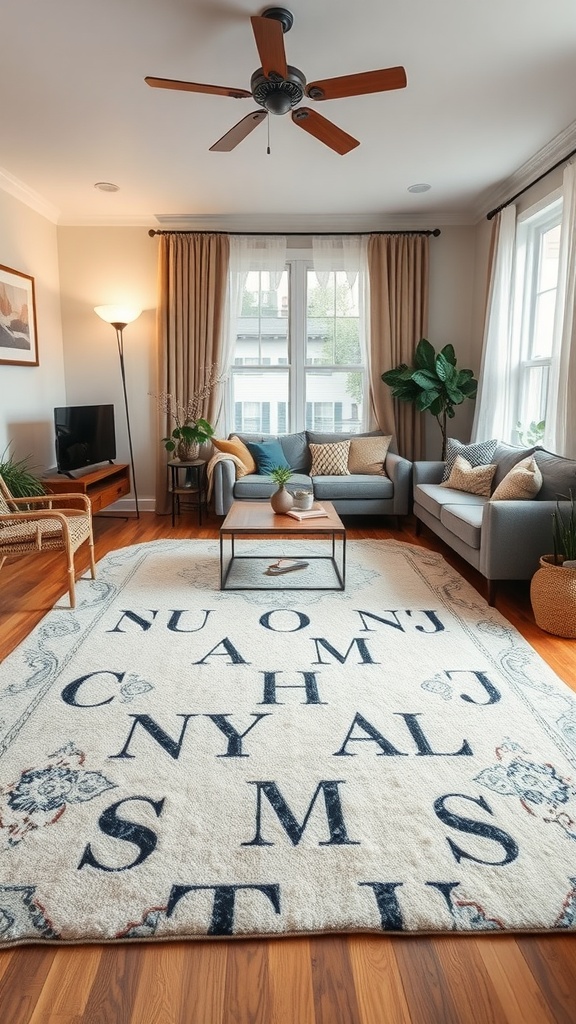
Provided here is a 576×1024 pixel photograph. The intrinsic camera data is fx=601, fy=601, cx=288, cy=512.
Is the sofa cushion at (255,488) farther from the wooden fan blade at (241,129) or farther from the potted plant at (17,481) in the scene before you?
the wooden fan blade at (241,129)

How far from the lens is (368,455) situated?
5555 millimetres

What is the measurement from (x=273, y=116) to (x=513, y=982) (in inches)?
157

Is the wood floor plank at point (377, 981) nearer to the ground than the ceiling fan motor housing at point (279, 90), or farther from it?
nearer to the ground

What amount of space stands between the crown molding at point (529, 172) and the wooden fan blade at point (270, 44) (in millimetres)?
2196

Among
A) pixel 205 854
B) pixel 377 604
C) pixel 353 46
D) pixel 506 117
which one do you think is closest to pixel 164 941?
pixel 205 854

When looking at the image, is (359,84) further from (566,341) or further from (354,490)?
(354,490)

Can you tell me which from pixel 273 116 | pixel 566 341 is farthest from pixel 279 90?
pixel 566 341

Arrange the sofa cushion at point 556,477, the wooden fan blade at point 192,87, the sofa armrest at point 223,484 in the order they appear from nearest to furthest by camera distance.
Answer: the wooden fan blade at point 192,87, the sofa cushion at point 556,477, the sofa armrest at point 223,484

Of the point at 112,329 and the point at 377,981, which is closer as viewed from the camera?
the point at 377,981

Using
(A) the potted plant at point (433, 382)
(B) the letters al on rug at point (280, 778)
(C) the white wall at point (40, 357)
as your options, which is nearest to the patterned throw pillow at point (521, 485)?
(B) the letters al on rug at point (280, 778)

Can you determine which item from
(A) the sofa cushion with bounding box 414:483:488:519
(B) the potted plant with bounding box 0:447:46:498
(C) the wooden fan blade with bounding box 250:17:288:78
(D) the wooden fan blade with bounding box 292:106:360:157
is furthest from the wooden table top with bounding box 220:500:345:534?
(C) the wooden fan blade with bounding box 250:17:288:78

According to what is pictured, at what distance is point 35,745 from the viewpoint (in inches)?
79.7

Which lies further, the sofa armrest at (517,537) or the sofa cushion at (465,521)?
the sofa cushion at (465,521)

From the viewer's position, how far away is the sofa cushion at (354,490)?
5.21 meters
